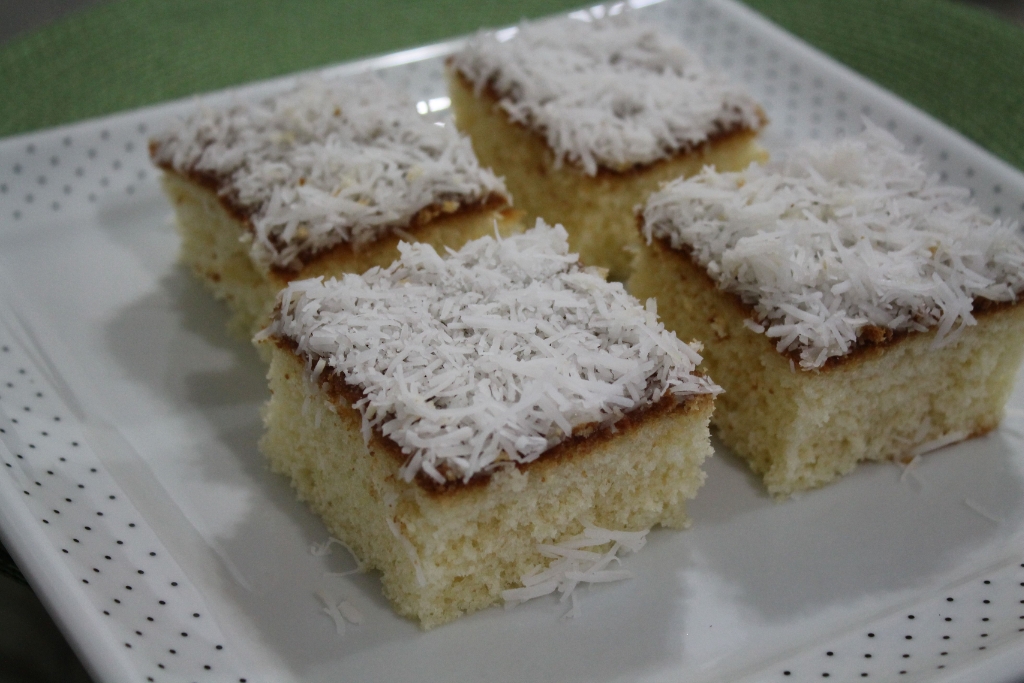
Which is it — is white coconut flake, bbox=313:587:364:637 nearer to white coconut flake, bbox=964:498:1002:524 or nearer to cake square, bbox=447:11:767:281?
cake square, bbox=447:11:767:281

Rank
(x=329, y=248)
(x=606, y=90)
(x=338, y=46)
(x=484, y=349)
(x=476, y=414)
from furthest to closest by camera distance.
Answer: (x=338, y=46) → (x=606, y=90) → (x=329, y=248) → (x=484, y=349) → (x=476, y=414)

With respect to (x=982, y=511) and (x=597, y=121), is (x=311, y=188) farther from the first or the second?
(x=982, y=511)

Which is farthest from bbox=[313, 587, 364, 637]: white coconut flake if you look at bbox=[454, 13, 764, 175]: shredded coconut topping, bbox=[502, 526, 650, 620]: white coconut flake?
bbox=[454, 13, 764, 175]: shredded coconut topping

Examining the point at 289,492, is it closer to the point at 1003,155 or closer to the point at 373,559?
the point at 373,559

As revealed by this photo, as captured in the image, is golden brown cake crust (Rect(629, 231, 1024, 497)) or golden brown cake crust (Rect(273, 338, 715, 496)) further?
golden brown cake crust (Rect(629, 231, 1024, 497))

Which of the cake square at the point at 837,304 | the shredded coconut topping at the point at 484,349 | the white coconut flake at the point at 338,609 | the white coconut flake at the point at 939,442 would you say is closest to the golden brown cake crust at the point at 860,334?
the cake square at the point at 837,304

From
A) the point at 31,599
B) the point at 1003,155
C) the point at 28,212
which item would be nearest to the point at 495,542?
the point at 31,599

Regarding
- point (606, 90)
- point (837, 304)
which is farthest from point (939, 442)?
point (606, 90)
